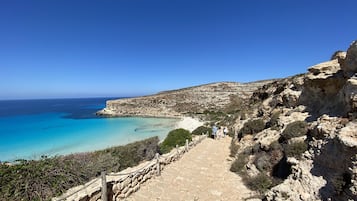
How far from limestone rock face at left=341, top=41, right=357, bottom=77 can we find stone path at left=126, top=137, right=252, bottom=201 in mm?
5542

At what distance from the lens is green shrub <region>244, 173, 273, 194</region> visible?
7.82 meters

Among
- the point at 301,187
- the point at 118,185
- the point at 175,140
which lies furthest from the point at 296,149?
the point at 175,140

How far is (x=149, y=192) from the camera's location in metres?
7.71

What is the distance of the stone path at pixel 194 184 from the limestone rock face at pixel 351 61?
5542 millimetres

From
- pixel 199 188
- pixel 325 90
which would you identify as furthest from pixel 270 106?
pixel 199 188

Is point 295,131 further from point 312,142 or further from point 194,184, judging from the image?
point 194,184

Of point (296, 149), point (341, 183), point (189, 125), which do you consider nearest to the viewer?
point (341, 183)

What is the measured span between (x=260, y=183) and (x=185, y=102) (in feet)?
190

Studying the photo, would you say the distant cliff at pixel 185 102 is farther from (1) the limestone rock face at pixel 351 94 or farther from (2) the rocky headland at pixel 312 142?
(1) the limestone rock face at pixel 351 94

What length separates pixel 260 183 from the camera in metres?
8.12

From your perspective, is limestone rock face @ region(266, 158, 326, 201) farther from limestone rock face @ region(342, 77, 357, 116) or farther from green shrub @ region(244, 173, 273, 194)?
limestone rock face @ region(342, 77, 357, 116)

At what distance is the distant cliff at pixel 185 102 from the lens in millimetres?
61219

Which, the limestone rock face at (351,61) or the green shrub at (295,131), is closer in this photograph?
the limestone rock face at (351,61)

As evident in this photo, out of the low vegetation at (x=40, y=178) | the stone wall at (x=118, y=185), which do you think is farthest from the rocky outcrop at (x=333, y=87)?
the low vegetation at (x=40, y=178)
